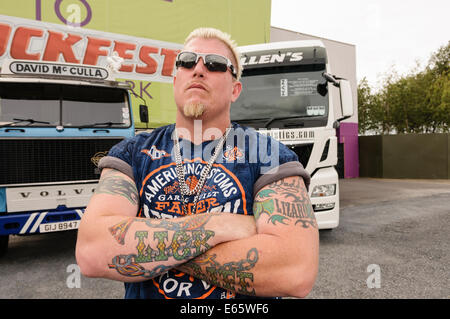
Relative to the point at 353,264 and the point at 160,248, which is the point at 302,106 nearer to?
the point at 353,264

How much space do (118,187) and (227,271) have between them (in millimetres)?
580

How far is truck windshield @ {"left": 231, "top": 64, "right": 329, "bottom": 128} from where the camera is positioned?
5547 mm

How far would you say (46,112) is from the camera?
499 centimetres

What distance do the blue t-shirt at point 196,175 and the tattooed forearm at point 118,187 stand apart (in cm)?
3

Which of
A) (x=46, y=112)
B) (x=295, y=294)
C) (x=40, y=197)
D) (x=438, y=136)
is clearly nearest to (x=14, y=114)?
(x=46, y=112)

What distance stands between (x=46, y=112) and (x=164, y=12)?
6988 millimetres

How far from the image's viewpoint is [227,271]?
48.1 inches

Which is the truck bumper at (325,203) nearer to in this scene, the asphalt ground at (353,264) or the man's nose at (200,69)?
the asphalt ground at (353,264)

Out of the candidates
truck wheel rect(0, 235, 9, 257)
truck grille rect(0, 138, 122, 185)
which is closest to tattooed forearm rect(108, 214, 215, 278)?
truck grille rect(0, 138, 122, 185)

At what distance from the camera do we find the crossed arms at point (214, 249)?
47.9 inches

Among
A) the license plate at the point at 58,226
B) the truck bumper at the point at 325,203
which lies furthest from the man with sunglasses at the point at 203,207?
the truck bumper at the point at 325,203

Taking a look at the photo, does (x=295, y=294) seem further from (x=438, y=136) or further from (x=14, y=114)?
(x=438, y=136)

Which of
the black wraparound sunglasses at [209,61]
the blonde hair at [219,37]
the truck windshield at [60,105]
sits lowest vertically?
the black wraparound sunglasses at [209,61]

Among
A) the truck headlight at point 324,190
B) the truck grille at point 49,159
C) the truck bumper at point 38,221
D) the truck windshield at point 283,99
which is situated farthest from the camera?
the truck windshield at point 283,99
